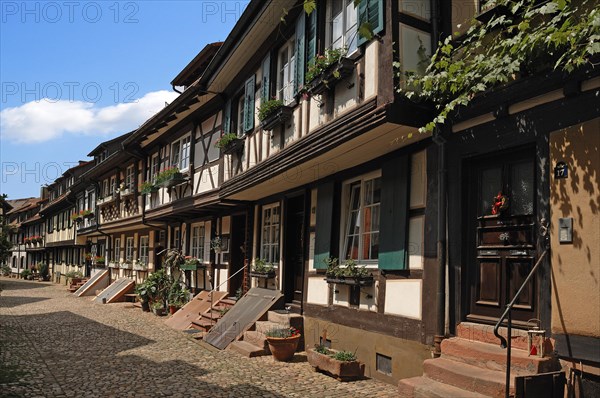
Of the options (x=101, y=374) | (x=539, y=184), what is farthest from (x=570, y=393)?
(x=101, y=374)

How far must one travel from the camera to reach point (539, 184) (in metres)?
5.19

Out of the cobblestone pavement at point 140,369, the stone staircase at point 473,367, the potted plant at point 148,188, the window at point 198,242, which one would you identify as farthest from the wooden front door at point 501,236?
the potted plant at point 148,188

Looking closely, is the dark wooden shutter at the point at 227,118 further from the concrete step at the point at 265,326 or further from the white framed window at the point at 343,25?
the white framed window at the point at 343,25

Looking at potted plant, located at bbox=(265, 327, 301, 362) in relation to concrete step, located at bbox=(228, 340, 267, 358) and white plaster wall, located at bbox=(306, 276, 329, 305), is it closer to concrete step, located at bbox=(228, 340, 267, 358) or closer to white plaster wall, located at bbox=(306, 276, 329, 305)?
concrete step, located at bbox=(228, 340, 267, 358)

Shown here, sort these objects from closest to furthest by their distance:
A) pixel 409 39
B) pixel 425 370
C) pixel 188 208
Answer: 1. pixel 425 370
2. pixel 409 39
3. pixel 188 208

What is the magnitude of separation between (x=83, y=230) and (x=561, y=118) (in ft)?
95.0

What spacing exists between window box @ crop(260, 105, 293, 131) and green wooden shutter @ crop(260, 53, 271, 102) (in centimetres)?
76

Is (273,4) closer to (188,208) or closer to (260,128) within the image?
(260,128)

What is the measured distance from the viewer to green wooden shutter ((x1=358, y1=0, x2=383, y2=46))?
648cm

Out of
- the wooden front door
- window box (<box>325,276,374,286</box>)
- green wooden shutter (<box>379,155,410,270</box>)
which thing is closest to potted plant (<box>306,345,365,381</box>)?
window box (<box>325,276,374,286</box>)

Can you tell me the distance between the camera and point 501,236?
567 centimetres

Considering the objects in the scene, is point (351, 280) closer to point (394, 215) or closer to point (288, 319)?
point (394, 215)

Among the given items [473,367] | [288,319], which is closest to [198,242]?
[288,319]

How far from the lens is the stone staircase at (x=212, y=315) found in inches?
456
